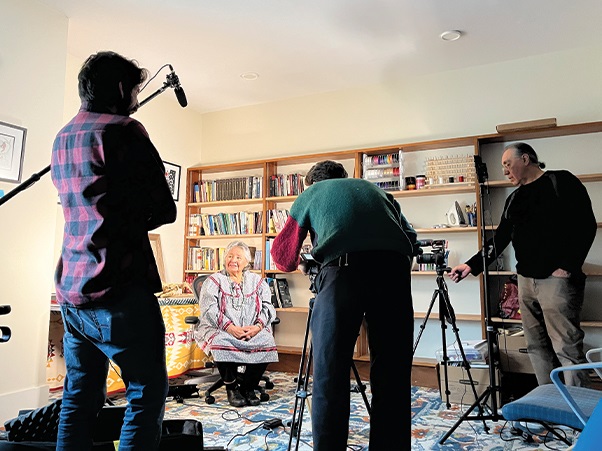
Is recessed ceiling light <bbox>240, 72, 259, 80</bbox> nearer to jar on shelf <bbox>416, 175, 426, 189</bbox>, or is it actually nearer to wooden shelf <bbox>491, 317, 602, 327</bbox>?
jar on shelf <bbox>416, 175, 426, 189</bbox>

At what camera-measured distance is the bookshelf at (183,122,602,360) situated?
3967mm

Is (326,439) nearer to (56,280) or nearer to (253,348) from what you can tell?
(56,280)

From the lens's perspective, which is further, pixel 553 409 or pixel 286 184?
pixel 286 184

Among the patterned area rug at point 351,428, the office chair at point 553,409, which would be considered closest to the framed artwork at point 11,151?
the patterned area rug at point 351,428

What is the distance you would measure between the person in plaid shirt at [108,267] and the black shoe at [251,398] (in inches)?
80.2

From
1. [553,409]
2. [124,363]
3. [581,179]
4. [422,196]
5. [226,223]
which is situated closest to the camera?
[124,363]

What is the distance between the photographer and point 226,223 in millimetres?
5219

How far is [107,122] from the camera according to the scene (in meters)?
1.43

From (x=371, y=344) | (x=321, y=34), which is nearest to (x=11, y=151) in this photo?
(x=321, y=34)

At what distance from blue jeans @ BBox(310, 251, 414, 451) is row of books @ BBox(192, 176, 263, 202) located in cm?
330

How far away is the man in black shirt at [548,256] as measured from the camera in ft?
9.10

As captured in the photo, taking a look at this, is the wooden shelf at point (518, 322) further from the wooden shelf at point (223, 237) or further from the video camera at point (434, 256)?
the wooden shelf at point (223, 237)

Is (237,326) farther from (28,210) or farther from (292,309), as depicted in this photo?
(28,210)

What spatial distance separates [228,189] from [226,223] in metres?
0.38
